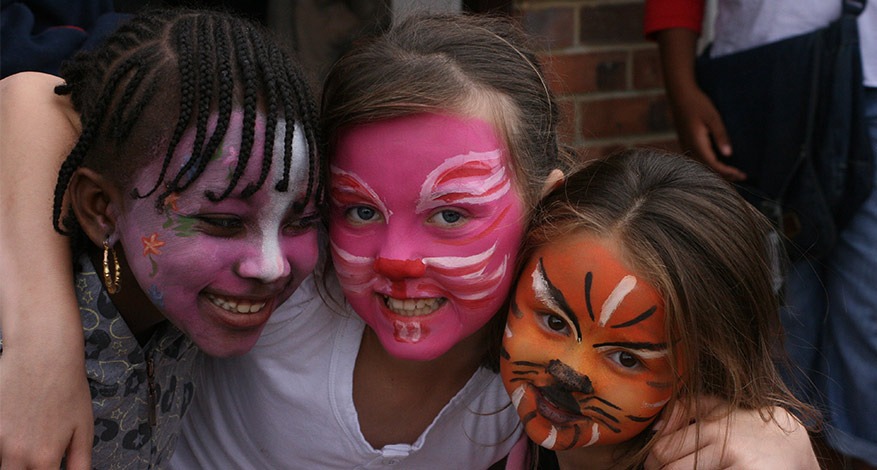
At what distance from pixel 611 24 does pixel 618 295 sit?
1821 millimetres

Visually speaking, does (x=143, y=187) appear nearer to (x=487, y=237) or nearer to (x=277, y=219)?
(x=277, y=219)

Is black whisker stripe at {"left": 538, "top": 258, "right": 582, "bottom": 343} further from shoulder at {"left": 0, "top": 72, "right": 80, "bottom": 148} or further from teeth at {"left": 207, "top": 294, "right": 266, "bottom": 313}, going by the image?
shoulder at {"left": 0, "top": 72, "right": 80, "bottom": 148}

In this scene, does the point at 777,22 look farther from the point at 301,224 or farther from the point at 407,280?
the point at 301,224

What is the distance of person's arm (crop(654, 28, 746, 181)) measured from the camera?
8.00 ft

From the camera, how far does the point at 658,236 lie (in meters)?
1.59

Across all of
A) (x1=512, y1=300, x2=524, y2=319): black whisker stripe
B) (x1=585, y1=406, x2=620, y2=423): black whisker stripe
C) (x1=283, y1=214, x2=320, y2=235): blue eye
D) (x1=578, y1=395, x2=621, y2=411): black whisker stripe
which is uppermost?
(x1=283, y1=214, x2=320, y2=235): blue eye

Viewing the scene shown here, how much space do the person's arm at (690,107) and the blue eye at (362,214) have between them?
1087mm

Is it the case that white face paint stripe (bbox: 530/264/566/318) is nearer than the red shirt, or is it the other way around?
white face paint stripe (bbox: 530/264/566/318)

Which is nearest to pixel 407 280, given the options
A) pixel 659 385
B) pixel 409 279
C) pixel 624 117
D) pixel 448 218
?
pixel 409 279

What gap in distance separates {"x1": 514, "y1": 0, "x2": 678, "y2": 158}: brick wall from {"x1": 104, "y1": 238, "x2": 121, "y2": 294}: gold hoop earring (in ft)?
5.82

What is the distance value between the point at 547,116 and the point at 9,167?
3.12 ft

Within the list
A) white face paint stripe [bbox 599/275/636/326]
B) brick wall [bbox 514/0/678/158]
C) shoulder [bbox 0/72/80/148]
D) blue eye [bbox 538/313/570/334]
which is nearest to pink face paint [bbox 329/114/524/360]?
blue eye [bbox 538/313/570/334]

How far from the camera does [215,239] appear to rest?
1.53 m

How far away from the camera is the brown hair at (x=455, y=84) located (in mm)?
1641
